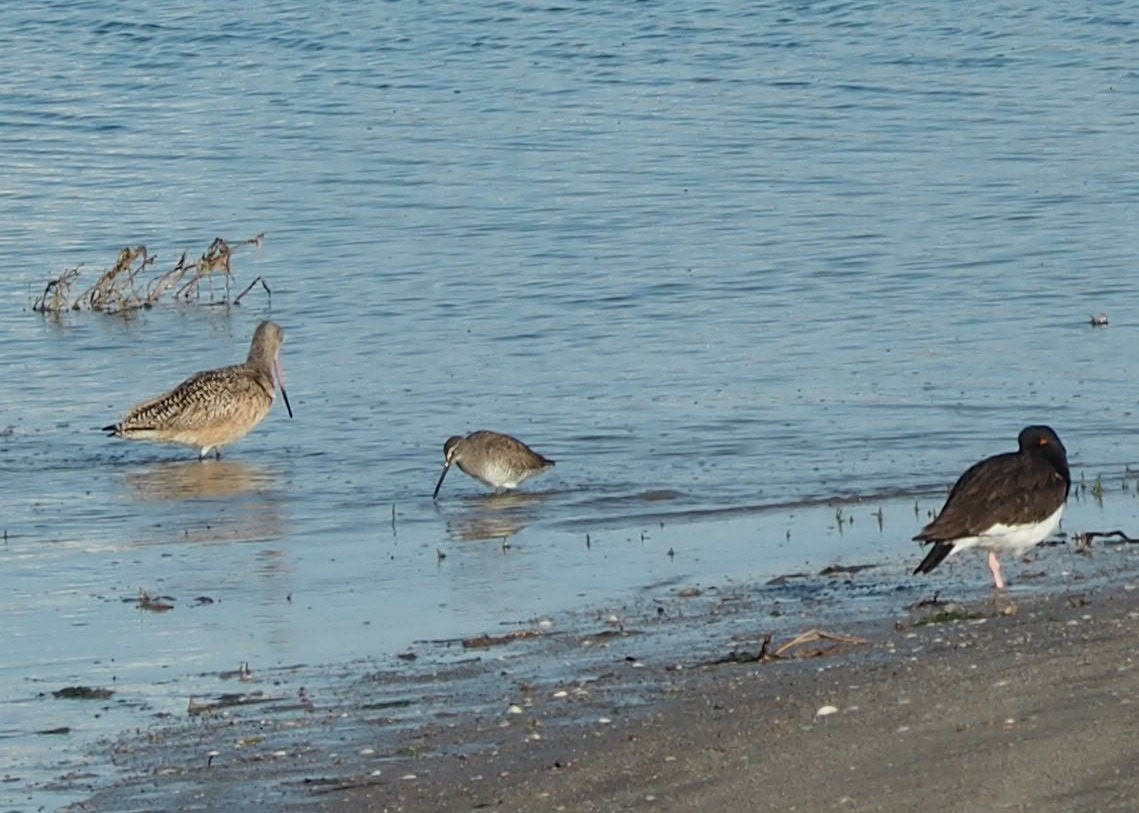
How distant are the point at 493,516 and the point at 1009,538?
3.46 meters

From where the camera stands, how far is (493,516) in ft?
37.2

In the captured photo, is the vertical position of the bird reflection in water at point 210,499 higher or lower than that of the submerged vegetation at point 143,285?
higher

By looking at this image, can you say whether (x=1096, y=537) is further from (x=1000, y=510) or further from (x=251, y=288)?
(x=251, y=288)

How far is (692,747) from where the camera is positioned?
6391 mm

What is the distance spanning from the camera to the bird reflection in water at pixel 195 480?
40.8ft

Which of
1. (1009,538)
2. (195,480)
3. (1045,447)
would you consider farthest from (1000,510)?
(195,480)

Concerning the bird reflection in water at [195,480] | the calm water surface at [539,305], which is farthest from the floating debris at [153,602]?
the bird reflection in water at [195,480]

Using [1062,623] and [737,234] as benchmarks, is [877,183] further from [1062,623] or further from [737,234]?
[1062,623]

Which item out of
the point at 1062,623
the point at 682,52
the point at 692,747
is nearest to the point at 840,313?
the point at 1062,623

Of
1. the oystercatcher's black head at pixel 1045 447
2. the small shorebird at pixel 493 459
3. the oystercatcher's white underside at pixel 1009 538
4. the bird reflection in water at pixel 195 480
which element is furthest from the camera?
the bird reflection in water at pixel 195 480

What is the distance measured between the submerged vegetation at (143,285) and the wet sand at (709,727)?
10.4m

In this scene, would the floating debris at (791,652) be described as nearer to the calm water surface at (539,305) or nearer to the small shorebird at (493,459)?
the calm water surface at (539,305)

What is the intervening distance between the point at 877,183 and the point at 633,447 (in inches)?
377

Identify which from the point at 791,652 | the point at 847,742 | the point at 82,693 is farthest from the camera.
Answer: the point at 82,693
